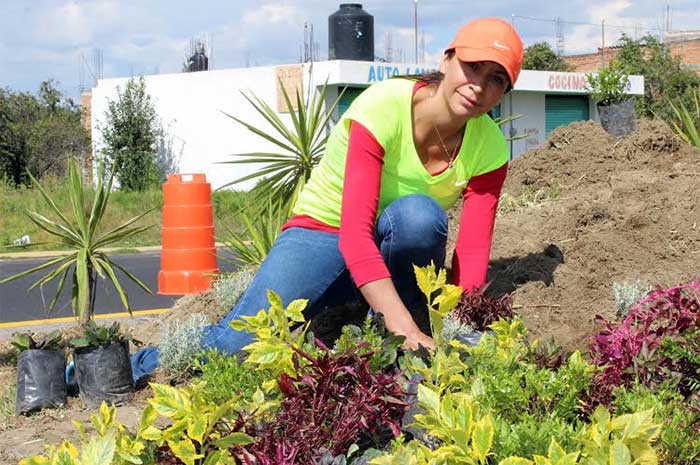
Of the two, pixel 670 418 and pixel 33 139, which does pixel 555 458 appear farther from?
pixel 33 139

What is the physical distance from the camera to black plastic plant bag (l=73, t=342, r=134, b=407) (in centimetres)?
401

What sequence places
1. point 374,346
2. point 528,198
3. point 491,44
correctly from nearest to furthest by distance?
point 374,346 < point 491,44 < point 528,198

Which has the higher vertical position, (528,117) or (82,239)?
(528,117)

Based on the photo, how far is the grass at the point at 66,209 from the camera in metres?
17.2

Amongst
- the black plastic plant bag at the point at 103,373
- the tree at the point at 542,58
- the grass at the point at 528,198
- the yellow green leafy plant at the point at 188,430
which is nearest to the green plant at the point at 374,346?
the yellow green leafy plant at the point at 188,430

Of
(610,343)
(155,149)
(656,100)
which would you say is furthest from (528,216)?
(656,100)

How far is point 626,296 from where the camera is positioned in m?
4.15

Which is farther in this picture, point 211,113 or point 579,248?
point 211,113

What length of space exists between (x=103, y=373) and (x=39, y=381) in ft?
0.91

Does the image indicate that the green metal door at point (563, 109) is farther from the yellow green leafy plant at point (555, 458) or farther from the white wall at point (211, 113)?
the yellow green leafy plant at point (555, 458)

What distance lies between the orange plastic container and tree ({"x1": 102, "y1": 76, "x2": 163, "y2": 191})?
18797 millimetres

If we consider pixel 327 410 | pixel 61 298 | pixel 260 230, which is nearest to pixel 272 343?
pixel 327 410

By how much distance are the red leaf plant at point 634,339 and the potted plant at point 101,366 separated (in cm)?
221

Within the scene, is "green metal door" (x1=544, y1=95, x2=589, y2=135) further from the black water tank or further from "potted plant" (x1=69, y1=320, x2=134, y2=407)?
"potted plant" (x1=69, y1=320, x2=134, y2=407)
